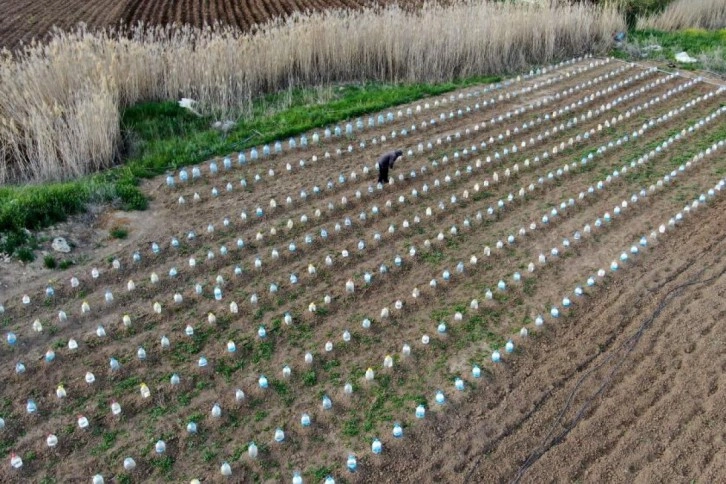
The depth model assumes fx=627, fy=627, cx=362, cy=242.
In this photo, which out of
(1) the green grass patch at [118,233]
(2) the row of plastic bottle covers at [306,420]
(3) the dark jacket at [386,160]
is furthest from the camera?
(3) the dark jacket at [386,160]

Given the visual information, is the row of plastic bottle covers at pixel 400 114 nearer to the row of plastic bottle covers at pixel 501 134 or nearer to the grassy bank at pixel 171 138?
the grassy bank at pixel 171 138

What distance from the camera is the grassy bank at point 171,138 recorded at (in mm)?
6495

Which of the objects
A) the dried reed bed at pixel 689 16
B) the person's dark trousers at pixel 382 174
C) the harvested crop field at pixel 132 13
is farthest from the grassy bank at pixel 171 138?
the dried reed bed at pixel 689 16

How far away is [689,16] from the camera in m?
15.5

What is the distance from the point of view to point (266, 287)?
18.9 feet

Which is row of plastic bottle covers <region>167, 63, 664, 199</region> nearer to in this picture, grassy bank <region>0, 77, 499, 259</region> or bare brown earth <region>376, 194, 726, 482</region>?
grassy bank <region>0, 77, 499, 259</region>

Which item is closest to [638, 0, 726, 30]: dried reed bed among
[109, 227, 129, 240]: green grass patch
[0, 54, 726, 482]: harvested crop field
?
[0, 54, 726, 482]: harvested crop field

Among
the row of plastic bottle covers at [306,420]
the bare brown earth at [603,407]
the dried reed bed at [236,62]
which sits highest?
the dried reed bed at [236,62]

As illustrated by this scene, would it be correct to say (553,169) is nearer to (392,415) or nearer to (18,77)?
(392,415)

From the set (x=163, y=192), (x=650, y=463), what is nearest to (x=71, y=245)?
(x=163, y=192)

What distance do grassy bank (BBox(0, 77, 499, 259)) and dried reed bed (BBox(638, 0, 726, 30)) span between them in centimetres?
670

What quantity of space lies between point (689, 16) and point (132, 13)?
13925mm

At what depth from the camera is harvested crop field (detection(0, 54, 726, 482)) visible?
13.9 ft

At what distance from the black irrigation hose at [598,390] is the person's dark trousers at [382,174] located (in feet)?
10.7
